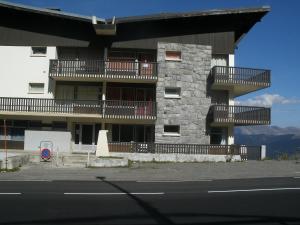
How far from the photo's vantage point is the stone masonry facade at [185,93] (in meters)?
33.4

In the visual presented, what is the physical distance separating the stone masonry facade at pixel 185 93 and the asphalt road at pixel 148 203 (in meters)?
17.7

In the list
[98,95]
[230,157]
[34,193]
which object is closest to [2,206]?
[34,193]

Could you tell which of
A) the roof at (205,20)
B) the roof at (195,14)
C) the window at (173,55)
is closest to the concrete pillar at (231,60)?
the roof at (205,20)

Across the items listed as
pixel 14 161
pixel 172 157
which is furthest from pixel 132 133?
pixel 14 161

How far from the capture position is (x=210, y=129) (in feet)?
112

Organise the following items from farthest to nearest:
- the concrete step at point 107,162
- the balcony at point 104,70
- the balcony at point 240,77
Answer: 1. the balcony at point 240,77
2. the balcony at point 104,70
3. the concrete step at point 107,162

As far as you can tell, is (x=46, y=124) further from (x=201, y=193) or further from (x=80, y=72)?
(x=201, y=193)

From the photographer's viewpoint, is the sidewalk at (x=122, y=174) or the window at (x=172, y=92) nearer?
the sidewalk at (x=122, y=174)

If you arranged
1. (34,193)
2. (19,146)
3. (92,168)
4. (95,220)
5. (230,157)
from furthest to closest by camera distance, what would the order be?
(19,146) → (230,157) → (92,168) → (34,193) → (95,220)

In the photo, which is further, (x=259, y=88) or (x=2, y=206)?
(x=259, y=88)

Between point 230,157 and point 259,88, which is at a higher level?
point 259,88

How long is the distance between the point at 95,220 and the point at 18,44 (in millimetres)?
27957

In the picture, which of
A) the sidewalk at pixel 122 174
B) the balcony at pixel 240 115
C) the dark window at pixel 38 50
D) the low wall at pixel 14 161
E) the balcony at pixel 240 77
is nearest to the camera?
the sidewalk at pixel 122 174

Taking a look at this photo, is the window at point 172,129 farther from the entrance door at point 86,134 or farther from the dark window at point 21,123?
the dark window at point 21,123
